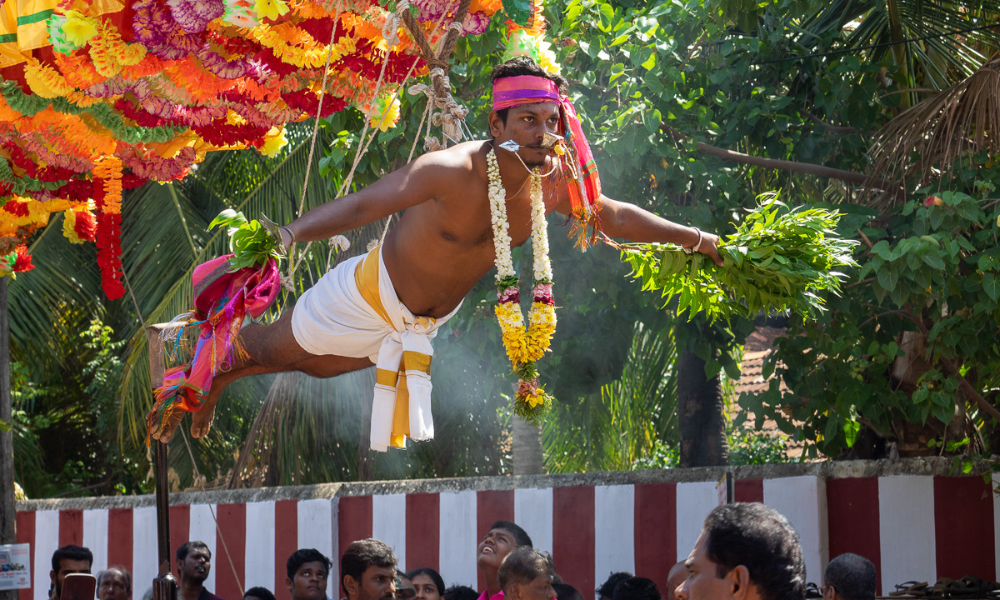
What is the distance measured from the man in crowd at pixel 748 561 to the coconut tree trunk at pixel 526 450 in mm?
6139

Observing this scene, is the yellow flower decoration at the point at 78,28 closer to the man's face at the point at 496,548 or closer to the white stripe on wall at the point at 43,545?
the man's face at the point at 496,548

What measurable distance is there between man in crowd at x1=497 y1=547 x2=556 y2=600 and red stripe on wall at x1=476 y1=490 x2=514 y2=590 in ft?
7.33

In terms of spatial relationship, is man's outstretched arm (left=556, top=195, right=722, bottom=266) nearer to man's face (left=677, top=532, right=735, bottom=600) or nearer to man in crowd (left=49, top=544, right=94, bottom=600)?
man's face (left=677, top=532, right=735, bottom=600)

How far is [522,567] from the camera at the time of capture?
401 cm

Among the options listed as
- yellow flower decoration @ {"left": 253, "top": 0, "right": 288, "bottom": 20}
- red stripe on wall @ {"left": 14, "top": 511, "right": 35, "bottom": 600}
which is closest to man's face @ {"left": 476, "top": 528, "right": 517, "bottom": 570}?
yellow flower decoration @ {"left": 253, "top": 0, "right": 288, "bottom": 20}

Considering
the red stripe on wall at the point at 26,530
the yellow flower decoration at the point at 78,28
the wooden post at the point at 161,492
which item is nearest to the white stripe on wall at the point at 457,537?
the wooden post at the point at 161,492

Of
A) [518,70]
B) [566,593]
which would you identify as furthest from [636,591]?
[518,70]

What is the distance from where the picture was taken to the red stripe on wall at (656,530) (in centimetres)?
582

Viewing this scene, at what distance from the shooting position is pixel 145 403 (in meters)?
8.91

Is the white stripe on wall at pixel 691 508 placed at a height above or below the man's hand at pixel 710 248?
below

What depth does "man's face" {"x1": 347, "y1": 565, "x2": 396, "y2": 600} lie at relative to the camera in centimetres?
451

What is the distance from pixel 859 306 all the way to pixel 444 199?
9.01 ft

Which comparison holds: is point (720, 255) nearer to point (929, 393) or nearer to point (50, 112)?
point (929, 393)

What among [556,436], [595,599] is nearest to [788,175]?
[595,599]
